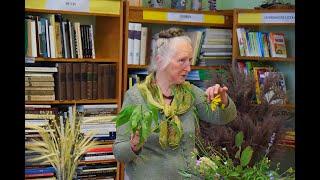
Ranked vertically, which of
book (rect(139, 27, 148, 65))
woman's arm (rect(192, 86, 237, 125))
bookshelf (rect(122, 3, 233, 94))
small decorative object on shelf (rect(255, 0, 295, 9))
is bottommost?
woman's arm (rect(192, 86, 237, 125))

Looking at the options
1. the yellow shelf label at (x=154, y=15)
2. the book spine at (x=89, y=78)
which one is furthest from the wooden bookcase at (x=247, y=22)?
the book spine at (x=89, y=78)

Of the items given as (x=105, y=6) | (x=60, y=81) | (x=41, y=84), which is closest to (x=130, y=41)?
(x=105, y=6)

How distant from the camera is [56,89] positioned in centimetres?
314

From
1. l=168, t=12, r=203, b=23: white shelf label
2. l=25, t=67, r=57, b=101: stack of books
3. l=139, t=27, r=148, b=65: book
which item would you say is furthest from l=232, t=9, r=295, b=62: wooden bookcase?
l=25, t=67, r=57, b=101: stack of books

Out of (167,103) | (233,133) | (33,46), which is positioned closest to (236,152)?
(233,133)

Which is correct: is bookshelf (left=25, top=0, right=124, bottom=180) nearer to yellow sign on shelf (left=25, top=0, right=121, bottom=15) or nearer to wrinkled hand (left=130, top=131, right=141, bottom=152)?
yellow sign on shelf (left=25, top=0, right=121, bottom=15)

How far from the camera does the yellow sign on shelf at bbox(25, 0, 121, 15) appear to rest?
3.02 m

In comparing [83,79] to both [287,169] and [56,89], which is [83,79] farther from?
[287,169]

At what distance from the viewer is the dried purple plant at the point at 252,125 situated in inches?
56.4

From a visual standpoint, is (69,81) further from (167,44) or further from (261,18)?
(167,44)

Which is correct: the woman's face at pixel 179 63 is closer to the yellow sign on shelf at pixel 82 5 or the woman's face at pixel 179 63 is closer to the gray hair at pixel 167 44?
the gray hair at pixel 167 44

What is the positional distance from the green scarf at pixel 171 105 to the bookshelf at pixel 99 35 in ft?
4.73

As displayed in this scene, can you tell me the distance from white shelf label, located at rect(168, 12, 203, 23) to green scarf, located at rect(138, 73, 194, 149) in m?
1.67
